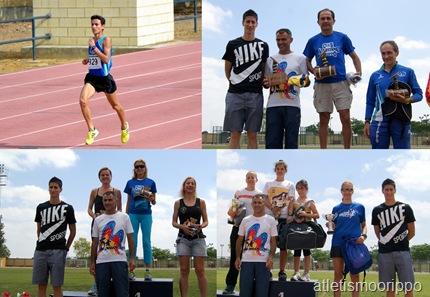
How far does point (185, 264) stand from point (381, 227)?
1748mm

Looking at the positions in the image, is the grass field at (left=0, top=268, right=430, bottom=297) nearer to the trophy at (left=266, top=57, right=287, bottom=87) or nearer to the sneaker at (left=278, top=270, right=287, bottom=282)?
the sneaker at (left=278, top=270, right=287, bottom=282)

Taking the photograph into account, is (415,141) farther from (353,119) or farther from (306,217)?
(306,217)

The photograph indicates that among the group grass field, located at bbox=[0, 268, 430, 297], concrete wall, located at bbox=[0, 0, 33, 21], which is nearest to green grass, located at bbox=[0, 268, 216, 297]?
grass field, located at bbox=[0, 268, 430, 297]

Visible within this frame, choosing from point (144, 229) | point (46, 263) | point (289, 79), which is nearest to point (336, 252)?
point (289, 79)

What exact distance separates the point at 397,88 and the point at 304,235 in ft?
5.05

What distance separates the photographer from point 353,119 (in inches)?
424

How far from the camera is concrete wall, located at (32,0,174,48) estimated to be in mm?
23188

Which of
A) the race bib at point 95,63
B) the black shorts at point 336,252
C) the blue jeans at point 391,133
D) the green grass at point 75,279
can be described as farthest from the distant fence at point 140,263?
the race bib at point 95,63

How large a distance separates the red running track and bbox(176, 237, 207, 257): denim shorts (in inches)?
134

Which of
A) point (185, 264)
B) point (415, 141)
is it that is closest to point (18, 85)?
point (415, 141)

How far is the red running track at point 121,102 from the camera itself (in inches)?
545

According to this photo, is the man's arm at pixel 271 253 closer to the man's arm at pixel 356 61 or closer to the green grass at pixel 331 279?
the green grass at pixel 331 279

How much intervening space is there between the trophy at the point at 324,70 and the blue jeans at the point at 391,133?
62 centimetres

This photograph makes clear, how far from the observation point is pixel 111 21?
76.4 ft
